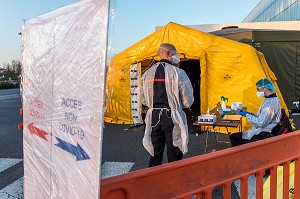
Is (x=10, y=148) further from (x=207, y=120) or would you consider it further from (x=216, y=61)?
(x=216, y=61)

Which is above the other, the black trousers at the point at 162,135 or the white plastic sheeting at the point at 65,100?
the white plastic sheeting at the point at 65,100

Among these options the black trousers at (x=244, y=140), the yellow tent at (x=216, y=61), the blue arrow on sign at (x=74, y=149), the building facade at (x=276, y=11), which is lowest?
the black trousers at (x=244, y=140)

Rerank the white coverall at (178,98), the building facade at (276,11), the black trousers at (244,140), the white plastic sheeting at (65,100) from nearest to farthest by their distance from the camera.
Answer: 1. the white plastic sheeting at (65,100)
2. the white coverall at (178,98)
3. the black trousers at (244,140)
4. the building facade at (276,11)

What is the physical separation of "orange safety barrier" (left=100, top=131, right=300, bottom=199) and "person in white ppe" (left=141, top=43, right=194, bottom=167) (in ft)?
5.74

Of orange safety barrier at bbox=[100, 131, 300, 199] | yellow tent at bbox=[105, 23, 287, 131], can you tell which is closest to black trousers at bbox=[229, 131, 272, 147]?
orange safety barrier at bbox=[100, 131, 300, 199]

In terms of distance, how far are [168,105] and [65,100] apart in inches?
108

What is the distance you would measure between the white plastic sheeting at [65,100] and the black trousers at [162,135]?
92.6 inches

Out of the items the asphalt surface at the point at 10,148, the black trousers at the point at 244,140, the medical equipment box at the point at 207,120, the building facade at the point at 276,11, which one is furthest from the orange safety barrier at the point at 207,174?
the building facade at the point at 276,11

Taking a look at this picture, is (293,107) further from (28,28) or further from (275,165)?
(28,28)

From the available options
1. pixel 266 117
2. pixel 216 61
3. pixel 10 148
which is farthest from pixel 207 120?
pixel 10 148

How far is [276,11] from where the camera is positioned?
4156 cm

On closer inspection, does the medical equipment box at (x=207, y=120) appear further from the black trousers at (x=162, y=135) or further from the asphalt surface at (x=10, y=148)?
the asphalt surface at (x=10, y=148)

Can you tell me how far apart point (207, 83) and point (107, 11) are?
26.1 ft

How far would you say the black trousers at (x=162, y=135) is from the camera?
13.6ft
